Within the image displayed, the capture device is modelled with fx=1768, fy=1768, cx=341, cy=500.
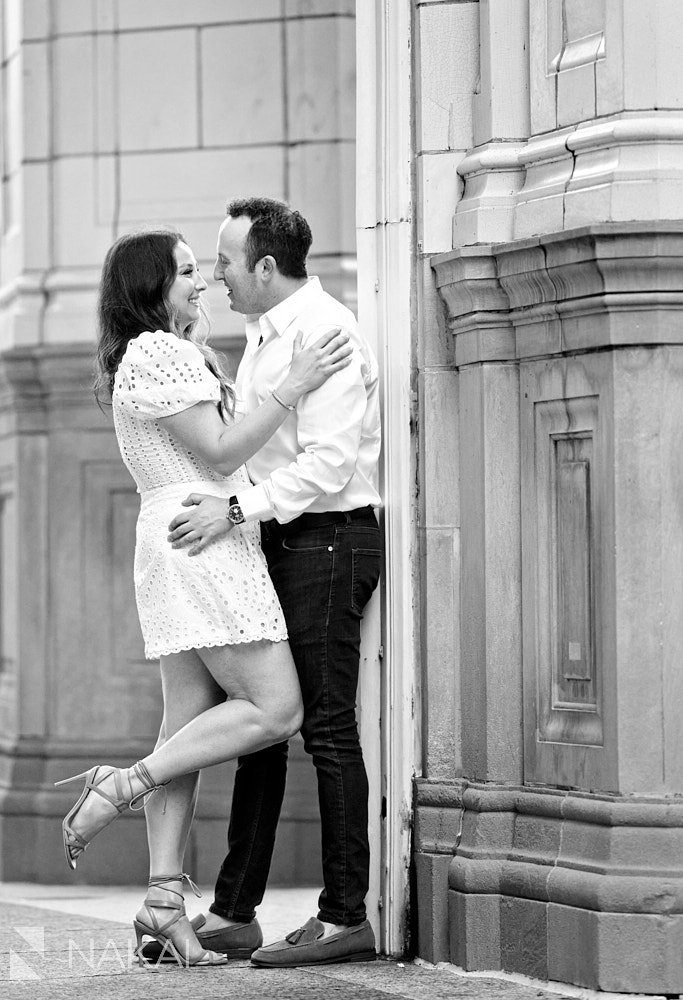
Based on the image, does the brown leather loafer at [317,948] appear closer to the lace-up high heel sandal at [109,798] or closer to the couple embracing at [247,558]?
the couple embracing at [247,558]

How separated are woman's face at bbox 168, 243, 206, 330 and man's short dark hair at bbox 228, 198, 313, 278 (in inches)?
6.3

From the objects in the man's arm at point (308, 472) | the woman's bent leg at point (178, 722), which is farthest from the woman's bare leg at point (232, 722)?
the man's arm at point (308, 472)

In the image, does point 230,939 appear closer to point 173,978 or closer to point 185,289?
point 173,978

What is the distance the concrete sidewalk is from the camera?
14.5ft

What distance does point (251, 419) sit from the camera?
15.5ft

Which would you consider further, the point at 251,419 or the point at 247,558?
the point at 247,558

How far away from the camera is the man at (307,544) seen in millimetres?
4746

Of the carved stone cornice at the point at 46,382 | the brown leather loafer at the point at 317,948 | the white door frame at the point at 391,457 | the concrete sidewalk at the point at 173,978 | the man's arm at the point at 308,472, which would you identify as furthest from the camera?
the carved stone cornice at the point at 46,382

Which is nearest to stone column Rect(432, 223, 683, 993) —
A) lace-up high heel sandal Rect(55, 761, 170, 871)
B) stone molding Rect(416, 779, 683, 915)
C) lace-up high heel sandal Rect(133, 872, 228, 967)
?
stone molding Rect(416, 779, 683, 915)

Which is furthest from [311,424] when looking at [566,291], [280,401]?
[566,291]

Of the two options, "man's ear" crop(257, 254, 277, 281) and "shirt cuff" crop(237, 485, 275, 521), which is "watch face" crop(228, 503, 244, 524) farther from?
"man's ear" crop(257, 254, 277, 281)

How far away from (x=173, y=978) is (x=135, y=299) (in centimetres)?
183

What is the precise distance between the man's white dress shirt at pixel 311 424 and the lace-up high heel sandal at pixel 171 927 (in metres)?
1.04

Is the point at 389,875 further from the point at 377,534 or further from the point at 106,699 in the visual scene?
the point at 106,699
